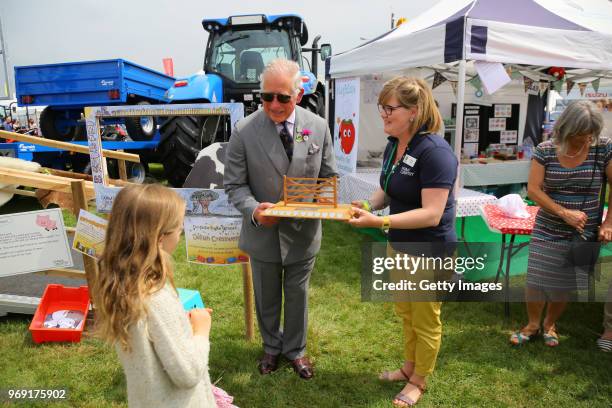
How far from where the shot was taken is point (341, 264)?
14.1ft

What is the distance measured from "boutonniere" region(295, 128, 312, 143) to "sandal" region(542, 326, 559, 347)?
2058 mm

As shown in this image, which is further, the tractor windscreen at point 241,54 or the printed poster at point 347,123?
the tractor windscreen at point 241,54

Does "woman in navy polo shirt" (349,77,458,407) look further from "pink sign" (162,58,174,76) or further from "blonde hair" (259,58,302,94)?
"pink sign" (162,58,174,76)

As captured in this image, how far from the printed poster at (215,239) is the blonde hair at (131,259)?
1.22 m

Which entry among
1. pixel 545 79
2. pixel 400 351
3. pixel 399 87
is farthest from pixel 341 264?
pixel 545 79

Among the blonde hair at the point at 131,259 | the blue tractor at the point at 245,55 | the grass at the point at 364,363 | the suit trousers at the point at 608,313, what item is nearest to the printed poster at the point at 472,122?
the blue tractor at the point at 245,55

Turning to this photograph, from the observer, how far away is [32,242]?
2.61 m

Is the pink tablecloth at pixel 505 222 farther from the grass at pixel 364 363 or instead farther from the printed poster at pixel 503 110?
the printed poster at pixel 503 110

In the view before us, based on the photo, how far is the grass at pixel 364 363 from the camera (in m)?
2.35

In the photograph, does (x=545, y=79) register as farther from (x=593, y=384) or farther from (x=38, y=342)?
(x=38, y=342)

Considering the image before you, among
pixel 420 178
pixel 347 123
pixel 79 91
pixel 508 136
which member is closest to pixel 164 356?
pixel 420 178

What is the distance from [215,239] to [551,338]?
221cm

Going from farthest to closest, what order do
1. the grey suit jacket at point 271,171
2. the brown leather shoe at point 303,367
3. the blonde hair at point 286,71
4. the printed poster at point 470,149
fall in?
the printed poster at point 470,149 < the brown leather shoe at point 303,367 < the grey suit jacket at point 271,171 < the blonde hair at point 286,71

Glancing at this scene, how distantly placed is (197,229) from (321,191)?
858 mm
